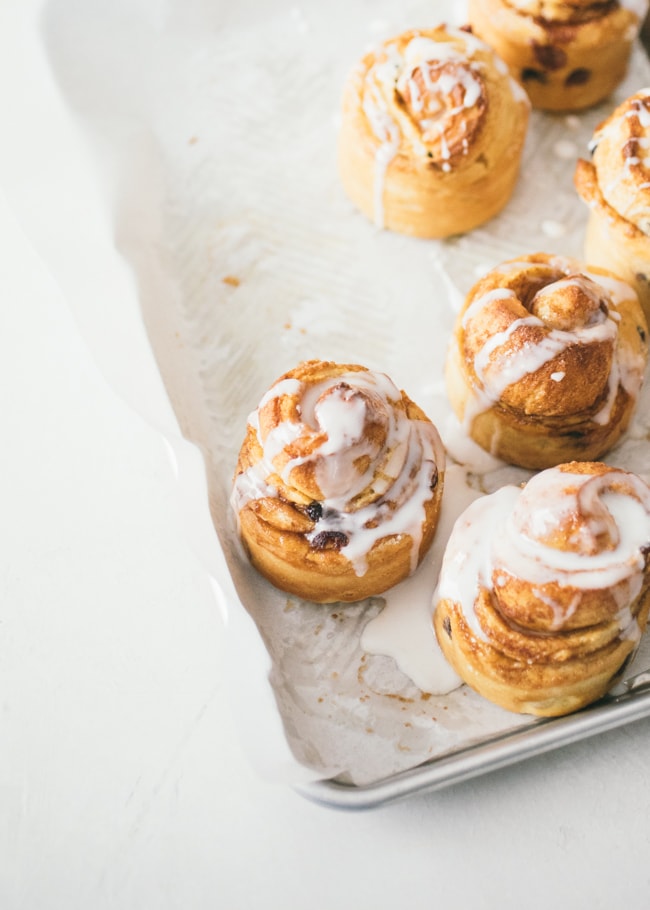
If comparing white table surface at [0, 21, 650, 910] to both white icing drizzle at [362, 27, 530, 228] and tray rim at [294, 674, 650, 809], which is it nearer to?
tray rim at [294, 674, 650, 809]

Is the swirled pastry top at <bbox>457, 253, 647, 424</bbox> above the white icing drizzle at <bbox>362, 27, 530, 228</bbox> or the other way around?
the other way around

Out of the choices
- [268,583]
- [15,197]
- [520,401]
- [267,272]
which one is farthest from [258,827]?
[15,197]

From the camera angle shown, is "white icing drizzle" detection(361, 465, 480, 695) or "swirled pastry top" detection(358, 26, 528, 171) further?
"swirled pastry top" detection(358, 26, 528, 171)

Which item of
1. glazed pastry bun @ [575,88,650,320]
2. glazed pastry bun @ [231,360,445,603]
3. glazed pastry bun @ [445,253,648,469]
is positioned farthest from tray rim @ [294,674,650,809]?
glazed pastry bun @ [575,88,650,320]

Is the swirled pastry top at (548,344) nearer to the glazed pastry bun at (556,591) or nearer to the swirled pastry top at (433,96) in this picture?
the glazed pastry bun at (556,591)

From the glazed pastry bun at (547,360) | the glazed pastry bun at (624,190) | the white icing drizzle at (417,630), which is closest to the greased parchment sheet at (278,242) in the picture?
the white icing drizzle at (417,630)

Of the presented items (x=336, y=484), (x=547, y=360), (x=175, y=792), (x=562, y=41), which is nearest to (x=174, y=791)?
(x=175, y=792)
